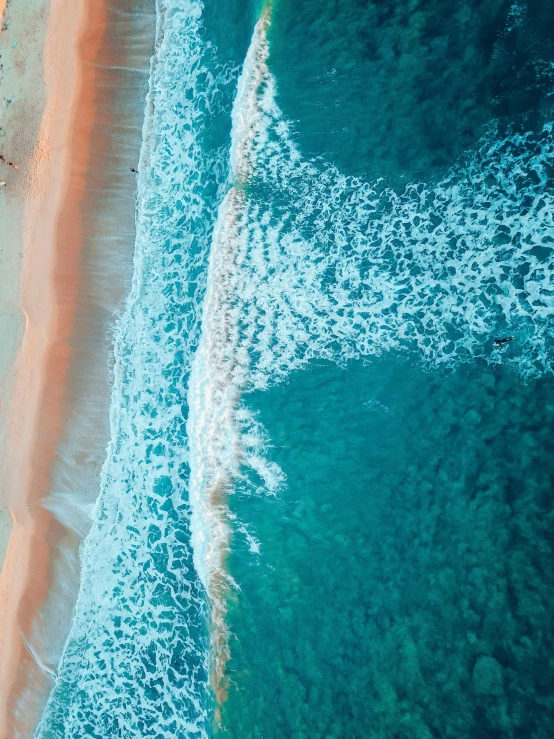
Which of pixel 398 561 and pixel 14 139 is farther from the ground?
pixel 14 139

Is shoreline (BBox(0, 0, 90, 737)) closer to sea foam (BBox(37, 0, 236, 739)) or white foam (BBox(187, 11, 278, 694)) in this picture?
sea foam (BBox(37, 0, 236, 739))

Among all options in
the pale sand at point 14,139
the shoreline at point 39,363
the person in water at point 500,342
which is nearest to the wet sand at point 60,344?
the shoreline at point 39,363

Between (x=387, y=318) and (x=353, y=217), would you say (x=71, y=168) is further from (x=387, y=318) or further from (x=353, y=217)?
(x=387, y=318)

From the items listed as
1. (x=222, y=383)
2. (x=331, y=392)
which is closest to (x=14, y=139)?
(x=222, y=383)

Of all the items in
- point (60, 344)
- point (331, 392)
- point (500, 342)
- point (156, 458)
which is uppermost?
point (500, 342)

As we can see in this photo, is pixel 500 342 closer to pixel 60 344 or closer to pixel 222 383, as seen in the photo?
pixel 222 383

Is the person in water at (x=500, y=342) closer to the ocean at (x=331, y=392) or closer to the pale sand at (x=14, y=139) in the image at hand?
the ocean at (x=331, y=392)

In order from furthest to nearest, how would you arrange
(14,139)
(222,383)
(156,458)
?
(14,139) → (156,458) → (222,383)
